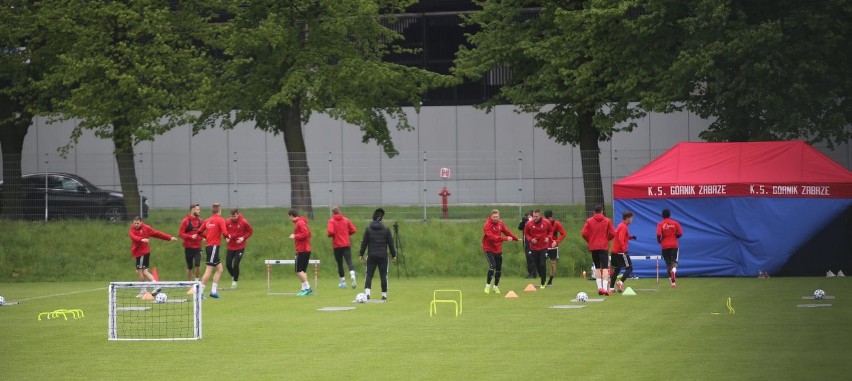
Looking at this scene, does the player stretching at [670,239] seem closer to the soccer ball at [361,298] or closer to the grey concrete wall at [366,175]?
the soccer ball at [361,298]

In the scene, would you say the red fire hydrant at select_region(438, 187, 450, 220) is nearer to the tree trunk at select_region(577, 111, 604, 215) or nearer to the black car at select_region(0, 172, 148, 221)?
the tree trunk at select_region(577, 111, 604, 215)

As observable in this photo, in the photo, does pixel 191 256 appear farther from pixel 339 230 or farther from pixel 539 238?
pixel 539 238

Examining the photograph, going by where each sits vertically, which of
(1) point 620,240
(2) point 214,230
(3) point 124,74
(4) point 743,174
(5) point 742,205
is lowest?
(1) point 620,240

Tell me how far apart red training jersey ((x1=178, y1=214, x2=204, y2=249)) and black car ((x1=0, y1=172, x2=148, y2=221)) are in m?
11.6

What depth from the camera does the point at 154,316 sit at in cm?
2425

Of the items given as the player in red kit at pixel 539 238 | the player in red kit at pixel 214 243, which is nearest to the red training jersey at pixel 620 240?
the player in red kit at pixel 539 238

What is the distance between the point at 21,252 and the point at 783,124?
23.1 m

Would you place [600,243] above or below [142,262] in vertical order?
above

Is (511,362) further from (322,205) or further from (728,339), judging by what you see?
(322,205)

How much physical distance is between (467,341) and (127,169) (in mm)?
27119

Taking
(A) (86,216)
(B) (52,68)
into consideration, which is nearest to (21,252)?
(A) (86,216)

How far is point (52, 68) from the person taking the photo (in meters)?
43.2

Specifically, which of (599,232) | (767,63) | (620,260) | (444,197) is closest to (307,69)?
(444,197)

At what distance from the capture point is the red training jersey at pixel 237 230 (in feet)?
103
